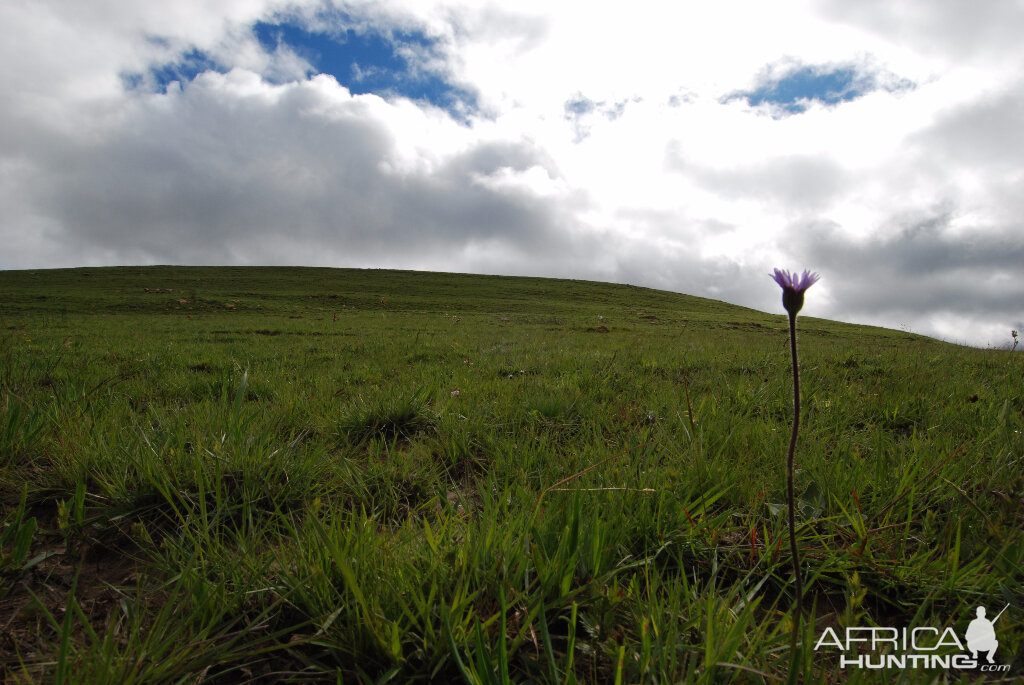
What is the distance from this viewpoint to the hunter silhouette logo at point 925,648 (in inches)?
49.3

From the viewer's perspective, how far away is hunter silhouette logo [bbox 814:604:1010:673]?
49.3 inches

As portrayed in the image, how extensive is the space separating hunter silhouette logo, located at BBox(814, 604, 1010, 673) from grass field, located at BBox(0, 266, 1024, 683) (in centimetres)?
5

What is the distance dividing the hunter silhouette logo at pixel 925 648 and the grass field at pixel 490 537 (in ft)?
0.15

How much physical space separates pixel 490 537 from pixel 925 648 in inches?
52.7

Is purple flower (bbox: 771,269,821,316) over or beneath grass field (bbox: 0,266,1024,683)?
over

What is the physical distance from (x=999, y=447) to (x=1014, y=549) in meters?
1.27

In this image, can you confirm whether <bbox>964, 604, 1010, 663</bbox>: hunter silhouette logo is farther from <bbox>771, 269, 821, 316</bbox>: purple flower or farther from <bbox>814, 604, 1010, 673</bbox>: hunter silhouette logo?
<bbox>771, 269, 821, 316</bbox>: purple flower

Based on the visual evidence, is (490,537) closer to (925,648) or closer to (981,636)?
(925,648)

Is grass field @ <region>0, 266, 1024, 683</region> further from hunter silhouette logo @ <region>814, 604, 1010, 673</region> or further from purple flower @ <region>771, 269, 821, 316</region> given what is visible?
purple flower @ <region>771, 269, 821, 316</region>

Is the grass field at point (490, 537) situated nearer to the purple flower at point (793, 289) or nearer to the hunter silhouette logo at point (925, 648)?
the hunter silhouette logo at point (925, 648)

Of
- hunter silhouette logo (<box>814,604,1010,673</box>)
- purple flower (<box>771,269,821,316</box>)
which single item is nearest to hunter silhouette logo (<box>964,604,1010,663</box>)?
hunter silhouette logo (<box>814,604,1010,673</box>)

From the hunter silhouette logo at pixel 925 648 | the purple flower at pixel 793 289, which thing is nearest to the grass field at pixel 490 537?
the hunter silhouette logo at pixel 925 648

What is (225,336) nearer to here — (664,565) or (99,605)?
(99,605)

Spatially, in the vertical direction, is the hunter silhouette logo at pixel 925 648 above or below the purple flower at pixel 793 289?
below
